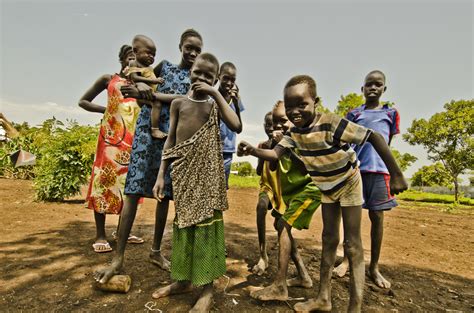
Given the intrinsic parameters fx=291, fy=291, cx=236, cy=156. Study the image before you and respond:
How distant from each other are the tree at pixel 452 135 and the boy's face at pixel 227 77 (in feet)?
74.1

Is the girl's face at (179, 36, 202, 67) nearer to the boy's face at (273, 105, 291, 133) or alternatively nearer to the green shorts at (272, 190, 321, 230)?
the boy's face at (273, 105, 291, 133)

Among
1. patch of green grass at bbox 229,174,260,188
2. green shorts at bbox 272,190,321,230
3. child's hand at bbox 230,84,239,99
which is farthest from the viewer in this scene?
patch of green grass at bbox 229,174,260,188

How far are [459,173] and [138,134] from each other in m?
25.8

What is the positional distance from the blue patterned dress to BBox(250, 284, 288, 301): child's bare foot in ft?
3.59

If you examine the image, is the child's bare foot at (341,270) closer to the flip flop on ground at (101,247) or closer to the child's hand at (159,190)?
the child's hand at (159,190)

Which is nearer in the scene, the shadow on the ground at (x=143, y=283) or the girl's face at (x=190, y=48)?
the shadow on the ground at (x=143, y=283)

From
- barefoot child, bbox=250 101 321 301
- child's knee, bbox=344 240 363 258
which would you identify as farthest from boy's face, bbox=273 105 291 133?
A: child's knee, bbox=344 240 363 258

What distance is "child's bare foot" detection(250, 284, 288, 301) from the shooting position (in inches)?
89.5

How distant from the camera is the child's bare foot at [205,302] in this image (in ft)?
6.63

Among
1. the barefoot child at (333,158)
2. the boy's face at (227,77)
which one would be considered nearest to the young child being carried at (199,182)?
the barefoot child at (333,158)

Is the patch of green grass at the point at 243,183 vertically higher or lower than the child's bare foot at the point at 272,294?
higher

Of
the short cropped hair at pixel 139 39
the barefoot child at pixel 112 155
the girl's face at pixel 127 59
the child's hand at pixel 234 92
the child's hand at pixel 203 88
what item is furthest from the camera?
the girl's face at pixel 127 59

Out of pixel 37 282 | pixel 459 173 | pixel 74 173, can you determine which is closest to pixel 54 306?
pixel 37 282

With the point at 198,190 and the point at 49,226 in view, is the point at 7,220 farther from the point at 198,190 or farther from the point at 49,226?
the point at 198,190
